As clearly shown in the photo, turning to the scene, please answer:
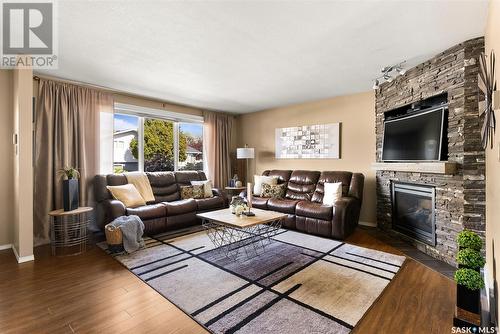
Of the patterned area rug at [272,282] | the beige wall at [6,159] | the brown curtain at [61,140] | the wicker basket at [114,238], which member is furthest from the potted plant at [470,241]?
the beige wall at [6,159]

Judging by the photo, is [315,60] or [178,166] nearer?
[315,60]

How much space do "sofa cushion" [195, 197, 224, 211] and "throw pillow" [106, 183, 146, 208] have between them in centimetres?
94

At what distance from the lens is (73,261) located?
2.89 meters

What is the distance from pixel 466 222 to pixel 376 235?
1.45 meters

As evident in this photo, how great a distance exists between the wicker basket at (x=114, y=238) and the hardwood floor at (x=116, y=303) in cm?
33

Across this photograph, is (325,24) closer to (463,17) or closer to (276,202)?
(463,17)

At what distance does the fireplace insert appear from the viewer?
3.06 meters

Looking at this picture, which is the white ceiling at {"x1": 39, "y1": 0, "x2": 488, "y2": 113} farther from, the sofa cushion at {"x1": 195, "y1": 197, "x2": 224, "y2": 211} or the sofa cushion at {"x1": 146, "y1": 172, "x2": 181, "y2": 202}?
the sofa cushion at {"x1": 195, "y1": 197, "x2": 224, "y2": 211}

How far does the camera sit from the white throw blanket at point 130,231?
3125mm

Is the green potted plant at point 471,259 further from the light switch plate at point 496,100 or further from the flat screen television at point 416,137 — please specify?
the flat screen television at point 416,137

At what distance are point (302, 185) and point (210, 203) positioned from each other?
1827 mm

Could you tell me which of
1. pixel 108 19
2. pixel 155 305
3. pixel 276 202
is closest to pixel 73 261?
pixel 155 305

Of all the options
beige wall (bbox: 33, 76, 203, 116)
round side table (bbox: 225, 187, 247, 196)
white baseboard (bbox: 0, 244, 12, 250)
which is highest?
beige wall (bbox: 33, 76, 203, 116)

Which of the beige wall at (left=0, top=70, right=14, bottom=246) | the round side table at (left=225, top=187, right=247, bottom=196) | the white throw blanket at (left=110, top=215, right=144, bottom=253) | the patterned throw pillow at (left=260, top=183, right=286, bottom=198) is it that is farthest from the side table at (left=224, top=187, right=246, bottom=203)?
the beige wall at (left=0, top=70, right=14, bottom=246)
